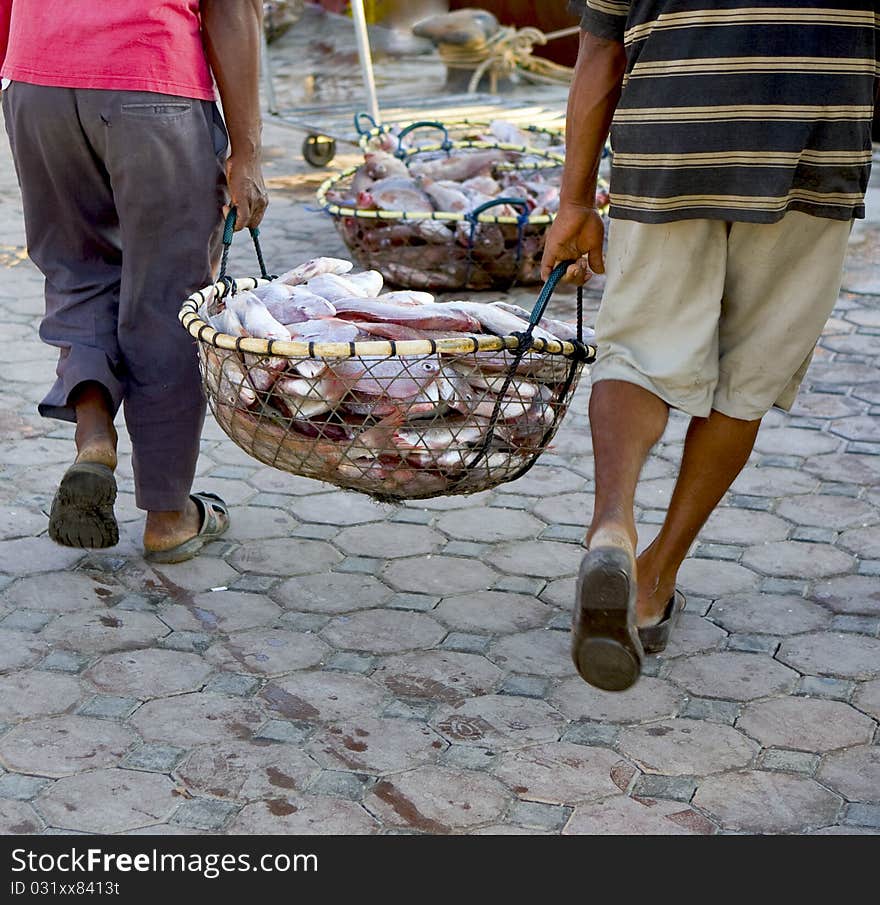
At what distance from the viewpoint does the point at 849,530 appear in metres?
3.84

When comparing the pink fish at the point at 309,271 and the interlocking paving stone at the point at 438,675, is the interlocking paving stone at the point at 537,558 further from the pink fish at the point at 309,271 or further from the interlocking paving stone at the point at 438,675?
the pink fish at the point at 309,271

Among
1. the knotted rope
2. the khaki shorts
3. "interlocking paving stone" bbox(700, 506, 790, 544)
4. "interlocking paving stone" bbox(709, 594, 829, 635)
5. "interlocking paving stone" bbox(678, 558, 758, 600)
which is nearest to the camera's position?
the khaki shorts

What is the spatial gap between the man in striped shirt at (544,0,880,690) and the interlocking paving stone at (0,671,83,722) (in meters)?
1.15

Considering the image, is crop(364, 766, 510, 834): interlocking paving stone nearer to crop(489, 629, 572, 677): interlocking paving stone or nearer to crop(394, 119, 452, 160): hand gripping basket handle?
crop(489, 629, 572, 677): interlocking paving stone

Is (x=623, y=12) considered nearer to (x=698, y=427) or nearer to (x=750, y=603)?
(x=698, y=427)

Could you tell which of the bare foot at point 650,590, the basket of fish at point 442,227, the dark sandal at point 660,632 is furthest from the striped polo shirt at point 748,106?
the basket of fish at point 442,227

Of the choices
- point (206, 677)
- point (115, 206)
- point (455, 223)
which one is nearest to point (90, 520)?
point (206, 677)

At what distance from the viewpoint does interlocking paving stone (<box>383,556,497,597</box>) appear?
3484mm

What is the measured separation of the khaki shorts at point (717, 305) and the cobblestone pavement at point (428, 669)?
676 millimetres

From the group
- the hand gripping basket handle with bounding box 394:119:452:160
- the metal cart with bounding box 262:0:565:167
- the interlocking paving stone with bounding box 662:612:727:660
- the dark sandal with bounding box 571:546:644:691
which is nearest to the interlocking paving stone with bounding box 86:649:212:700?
the dark sandal with bounding box 571:546:644:691

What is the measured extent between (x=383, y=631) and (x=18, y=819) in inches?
41.0

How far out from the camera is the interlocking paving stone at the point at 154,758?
2.65 m

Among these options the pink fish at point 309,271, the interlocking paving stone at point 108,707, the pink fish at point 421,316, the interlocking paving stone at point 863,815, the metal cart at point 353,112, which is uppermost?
the pink fish at point 421,316

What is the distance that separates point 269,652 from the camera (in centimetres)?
313
